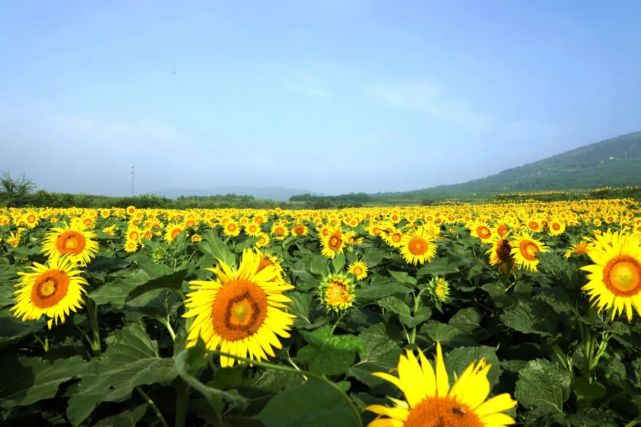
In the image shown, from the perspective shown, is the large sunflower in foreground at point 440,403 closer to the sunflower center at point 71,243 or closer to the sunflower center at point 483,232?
the sunflower center at point 71,243

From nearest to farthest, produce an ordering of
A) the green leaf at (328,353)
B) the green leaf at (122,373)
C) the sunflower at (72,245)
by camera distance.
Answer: the green leaf at (122,373), the green leaf at (328,353), the sunflower at (72,245)

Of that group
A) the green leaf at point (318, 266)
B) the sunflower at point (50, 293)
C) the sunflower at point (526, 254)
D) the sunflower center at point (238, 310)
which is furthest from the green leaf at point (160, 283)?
the sunflower at point (526, 254)

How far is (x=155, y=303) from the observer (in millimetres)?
1976

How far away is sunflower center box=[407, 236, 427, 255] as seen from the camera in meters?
5.02

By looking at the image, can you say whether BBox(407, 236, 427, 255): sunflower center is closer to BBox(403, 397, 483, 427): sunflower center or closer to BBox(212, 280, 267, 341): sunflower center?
BBox(212, 280, 267, 341): sunflower center

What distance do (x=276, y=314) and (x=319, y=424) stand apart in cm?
75

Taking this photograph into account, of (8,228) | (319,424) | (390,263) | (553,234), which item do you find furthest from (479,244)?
(8,228)

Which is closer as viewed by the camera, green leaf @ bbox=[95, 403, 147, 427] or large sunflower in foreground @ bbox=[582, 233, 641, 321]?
green leaf @ bbox=[95, 403, 147, 427]

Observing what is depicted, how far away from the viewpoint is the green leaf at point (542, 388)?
1.91m

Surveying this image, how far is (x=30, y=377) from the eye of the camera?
1.67 meters

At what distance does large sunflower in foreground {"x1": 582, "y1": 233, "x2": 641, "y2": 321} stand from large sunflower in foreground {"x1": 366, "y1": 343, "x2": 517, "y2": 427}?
1.49m

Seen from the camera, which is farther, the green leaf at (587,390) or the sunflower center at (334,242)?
the sunflower center at (334,242)

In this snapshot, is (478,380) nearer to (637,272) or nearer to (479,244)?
(637,272)

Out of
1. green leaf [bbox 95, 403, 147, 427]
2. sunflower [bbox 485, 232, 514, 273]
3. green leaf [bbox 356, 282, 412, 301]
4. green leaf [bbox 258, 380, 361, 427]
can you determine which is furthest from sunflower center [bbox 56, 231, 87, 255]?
sunflower [bbox 485, 232, 514, 273]
